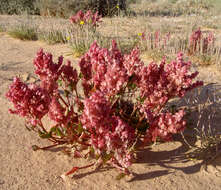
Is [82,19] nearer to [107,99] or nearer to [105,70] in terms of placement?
[105,70]

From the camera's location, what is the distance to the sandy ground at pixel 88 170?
228cm

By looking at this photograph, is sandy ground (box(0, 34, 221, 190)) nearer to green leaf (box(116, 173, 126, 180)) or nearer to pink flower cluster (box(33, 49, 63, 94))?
green leaf (box(116, 173, 126, 180))

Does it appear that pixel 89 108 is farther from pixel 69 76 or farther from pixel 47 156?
pixel 47 156

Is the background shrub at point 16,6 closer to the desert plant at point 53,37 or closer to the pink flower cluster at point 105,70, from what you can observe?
the desert plant at point 53,37

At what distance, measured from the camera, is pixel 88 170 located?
244 cm

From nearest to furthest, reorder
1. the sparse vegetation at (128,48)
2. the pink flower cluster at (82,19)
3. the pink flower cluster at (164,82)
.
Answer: the pink flower cluster at (164,82) < the sparse vegetation at (128,48) < the pink flower cluster at (82,19)

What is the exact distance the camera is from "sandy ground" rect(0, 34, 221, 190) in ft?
7.47

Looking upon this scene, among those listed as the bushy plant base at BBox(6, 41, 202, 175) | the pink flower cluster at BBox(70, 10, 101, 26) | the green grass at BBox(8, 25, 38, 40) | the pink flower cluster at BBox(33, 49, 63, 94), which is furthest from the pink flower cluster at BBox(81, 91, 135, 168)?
the green grass at BBox(8, 25, 38, 40)

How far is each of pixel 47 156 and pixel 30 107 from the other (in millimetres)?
735

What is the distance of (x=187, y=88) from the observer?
2.35m

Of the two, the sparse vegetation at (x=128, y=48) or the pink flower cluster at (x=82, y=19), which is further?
the pink flower cluster at (x=82, y=19)

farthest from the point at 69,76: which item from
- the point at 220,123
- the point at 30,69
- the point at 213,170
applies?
the point at 30,69

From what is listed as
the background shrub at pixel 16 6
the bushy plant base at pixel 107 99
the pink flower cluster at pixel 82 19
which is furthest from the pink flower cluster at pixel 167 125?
the background shrub at pixel 16 6

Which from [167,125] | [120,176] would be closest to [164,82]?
[167,125]
